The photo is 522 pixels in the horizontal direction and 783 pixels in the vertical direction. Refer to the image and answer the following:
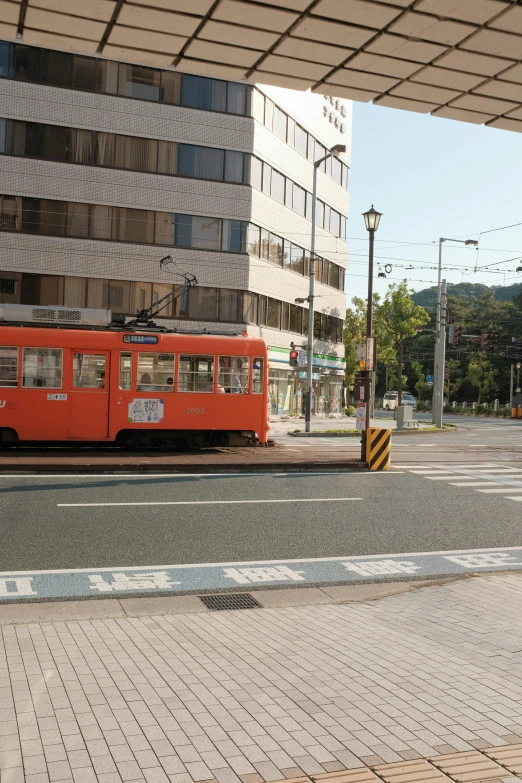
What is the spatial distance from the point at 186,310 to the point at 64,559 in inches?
1148

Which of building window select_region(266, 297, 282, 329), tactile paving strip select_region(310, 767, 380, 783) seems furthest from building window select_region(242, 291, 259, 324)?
tactile paving strip select_region(310, 767, 380, 783)

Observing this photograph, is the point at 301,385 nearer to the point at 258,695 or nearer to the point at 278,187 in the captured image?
the point at 278,187

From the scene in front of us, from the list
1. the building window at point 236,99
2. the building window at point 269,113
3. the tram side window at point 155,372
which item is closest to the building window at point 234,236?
the building window at point 236,99

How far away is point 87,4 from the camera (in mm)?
→ 3348

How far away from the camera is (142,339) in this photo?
19562 mm

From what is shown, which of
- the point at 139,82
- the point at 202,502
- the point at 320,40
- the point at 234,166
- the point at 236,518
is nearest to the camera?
the point at 320,40

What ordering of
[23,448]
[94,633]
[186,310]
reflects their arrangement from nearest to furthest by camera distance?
[94,633]
[23,448]
[186,310]

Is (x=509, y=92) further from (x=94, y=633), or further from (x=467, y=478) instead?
(x=467, y=478)

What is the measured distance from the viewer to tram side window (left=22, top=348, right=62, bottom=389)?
62.1ft

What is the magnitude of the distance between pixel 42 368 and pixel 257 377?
5.43 metres

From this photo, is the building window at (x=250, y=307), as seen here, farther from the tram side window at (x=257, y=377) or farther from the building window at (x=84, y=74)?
the tram side window at (x=257, y=377)

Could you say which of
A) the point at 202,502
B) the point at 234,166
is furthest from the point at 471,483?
the point at 234,166

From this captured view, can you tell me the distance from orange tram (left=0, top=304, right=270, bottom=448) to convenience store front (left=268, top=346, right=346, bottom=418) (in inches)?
683

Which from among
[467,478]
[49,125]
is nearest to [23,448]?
[467,478]
